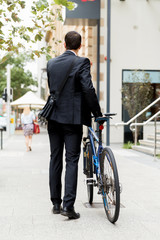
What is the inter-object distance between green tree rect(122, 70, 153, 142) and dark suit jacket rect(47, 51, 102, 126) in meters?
11.5

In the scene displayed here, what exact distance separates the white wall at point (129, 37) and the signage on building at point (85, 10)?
133 cm

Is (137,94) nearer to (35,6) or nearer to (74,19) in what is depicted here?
(74,19)

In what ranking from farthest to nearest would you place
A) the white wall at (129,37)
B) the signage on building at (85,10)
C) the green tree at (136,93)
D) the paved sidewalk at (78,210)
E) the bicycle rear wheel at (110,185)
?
the white wall at (129,37)
the signage on building at (85,10)
the green tree at (136,93)
the bicycle rear wheel at (110,185)
the paved sidewalk at (78,210)

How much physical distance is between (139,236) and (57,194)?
1127 millimetres

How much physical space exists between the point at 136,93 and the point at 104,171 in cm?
1166

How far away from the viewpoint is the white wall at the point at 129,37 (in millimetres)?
17281

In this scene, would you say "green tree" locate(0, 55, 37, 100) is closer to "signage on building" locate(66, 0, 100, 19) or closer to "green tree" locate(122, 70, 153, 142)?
"signage on building" locate(66, 0, 100, 19)

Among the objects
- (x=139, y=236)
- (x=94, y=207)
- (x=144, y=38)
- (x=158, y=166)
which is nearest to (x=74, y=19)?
(x=144, y=38)

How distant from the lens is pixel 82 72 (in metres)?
4.27

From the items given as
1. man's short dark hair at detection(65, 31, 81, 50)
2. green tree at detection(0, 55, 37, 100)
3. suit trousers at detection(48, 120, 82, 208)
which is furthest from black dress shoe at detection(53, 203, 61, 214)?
green tree at detection(0, 55, 37, 100)

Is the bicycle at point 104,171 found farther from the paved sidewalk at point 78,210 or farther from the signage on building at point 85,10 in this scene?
the signage on building at point 85,10

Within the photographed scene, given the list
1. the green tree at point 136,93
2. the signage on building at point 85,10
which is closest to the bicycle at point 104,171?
the green tree at point 136,93

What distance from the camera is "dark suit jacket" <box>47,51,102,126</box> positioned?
424 centimetres

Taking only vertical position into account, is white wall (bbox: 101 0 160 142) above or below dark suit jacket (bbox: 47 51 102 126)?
above
